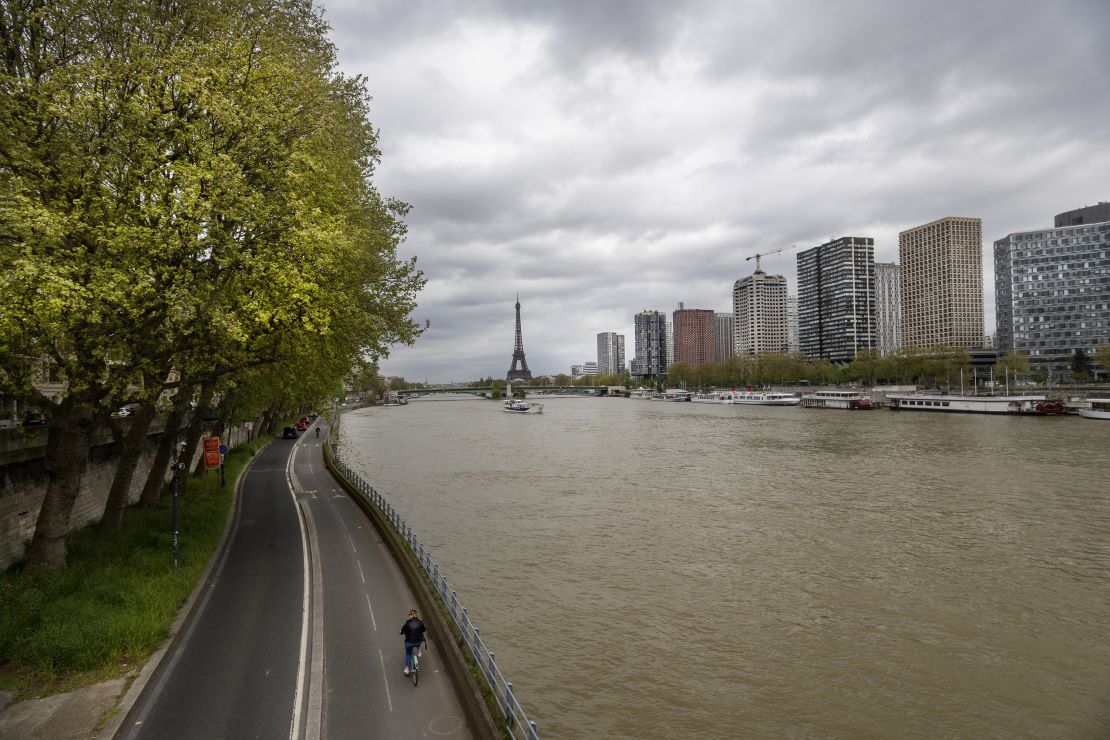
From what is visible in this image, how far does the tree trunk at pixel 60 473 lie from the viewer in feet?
50.4

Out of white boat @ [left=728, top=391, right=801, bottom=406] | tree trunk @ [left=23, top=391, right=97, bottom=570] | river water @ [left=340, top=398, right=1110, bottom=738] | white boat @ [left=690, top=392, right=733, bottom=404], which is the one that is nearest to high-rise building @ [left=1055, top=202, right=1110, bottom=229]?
white boat @ [left=728, top=391, right=801, bottom=406]

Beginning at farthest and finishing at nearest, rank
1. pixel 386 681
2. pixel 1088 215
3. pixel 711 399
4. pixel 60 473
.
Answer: pixel 1088 215
pixel 711 399
pixel 60 473
pixel 386 681

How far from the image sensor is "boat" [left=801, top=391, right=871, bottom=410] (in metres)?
117

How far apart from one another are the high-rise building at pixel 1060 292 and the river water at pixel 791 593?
159 metres

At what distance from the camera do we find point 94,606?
14305 mm

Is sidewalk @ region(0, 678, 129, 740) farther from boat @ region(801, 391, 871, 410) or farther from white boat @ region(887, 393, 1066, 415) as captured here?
boat @ region(801, 391, 871, 410)

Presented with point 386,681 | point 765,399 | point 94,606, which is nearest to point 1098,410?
point 765,399

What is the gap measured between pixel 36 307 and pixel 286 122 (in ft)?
25.3

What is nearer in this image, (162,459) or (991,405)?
(162,459)

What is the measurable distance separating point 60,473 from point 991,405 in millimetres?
115299

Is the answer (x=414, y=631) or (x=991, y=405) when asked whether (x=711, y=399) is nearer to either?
(x=991, y=405)

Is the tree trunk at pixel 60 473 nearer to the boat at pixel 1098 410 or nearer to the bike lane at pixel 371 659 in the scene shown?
the bike lane at pixel 371 659

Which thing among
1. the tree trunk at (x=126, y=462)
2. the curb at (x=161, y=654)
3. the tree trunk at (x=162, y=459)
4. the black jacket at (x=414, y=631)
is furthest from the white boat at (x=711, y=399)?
the black jacket at (x=414, y=631)

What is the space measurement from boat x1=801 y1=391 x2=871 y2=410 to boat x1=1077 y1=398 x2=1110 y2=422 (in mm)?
33549
